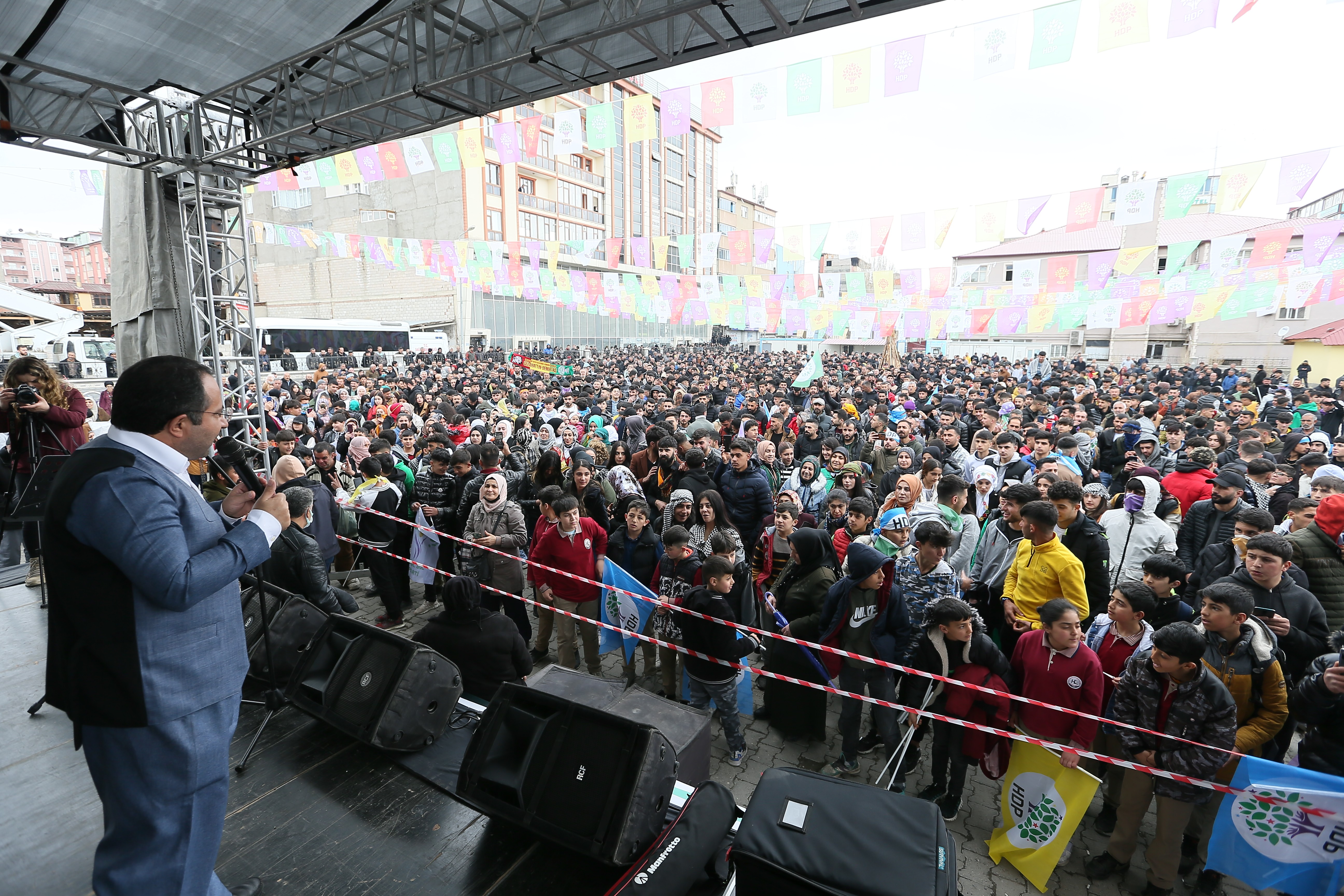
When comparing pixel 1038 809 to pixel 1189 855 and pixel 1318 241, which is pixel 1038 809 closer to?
pixel 1189 855

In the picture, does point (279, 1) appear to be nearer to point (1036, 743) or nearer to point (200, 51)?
point (200, 51)

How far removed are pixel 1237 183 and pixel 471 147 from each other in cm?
1214

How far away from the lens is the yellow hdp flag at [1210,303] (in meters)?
17.9

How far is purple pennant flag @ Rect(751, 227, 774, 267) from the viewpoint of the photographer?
1417 centimetres

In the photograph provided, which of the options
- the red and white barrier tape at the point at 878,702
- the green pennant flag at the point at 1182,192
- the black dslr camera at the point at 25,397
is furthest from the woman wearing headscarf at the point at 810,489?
the green pennant flag at the point at 1182,192

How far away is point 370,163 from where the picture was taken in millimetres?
9305

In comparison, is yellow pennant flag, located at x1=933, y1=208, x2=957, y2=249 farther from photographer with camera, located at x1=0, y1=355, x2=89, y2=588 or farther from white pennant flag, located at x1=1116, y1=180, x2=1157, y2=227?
photographer with camera, located at x1=0, y1=355, x2=89, y2=588

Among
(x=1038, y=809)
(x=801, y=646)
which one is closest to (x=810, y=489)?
(x=801, y=646)

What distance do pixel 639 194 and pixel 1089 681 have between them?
5598cm

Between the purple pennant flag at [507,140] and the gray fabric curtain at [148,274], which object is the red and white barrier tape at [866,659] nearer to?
the gray fabric curtain at [148,274]

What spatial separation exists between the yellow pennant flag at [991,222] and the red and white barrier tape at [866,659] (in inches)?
402

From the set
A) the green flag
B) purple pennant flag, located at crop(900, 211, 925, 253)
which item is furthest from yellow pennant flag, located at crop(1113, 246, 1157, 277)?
the green flag

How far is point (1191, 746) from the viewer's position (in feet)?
9.15

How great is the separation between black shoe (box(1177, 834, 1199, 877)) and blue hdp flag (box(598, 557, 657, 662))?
3.39 meters
